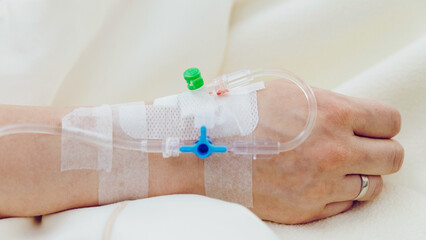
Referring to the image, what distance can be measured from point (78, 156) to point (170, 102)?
27 centimetres

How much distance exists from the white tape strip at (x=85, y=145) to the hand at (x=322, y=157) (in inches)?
15.5

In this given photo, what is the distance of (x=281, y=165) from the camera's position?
1065mm

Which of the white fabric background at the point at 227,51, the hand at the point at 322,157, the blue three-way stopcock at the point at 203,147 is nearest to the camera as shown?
the blue three-way stopcock at the point at 203,147

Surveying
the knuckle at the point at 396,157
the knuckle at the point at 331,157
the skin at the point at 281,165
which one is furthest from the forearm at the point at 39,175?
the knuckle at the point at 396,157

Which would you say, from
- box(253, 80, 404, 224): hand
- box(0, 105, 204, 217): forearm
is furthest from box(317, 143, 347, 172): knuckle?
box(0, 105, 204, 217): forearm

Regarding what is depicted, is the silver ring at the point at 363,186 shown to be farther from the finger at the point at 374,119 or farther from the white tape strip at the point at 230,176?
the white tape strip at the point at 230,176

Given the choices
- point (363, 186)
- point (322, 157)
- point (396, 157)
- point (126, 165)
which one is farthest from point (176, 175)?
point (396, 157)

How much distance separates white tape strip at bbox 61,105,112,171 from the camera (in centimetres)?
100

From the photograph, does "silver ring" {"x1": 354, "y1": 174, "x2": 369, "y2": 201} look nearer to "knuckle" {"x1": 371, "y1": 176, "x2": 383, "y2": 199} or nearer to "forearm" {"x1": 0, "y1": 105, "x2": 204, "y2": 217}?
"knuckle" {"x1": 371, "y1": 176, "x2": 383, "y2": 199}

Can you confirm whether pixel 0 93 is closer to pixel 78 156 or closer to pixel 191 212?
pixel 78 156

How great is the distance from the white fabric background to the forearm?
11.0 inches

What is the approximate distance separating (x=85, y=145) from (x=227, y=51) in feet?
2.26

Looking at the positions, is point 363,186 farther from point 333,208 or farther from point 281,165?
point 281,165

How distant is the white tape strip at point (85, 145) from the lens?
1.00m
